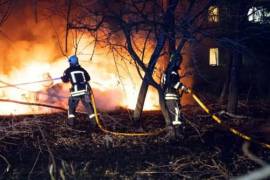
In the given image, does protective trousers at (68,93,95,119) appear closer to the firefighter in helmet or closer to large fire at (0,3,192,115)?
the firefighter in helmet

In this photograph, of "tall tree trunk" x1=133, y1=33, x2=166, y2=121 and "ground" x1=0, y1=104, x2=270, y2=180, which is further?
"tall tree trunk" x1=133, y1=33, x2=166, y2=121

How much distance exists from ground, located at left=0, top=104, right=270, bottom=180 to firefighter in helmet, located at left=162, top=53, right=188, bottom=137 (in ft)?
1.14

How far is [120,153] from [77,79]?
288 centimetres

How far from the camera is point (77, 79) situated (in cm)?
1041

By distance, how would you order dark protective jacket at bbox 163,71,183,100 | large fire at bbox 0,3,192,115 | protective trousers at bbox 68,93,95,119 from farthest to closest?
1. large fire at bbox 0,3,192,115
2. protective trousers at bbox 68,93,95,119
3. dark protective jacket at bbox 163,71,183,100

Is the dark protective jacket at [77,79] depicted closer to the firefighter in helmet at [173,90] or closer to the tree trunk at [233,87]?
the firefighter in helmet at [173,90]

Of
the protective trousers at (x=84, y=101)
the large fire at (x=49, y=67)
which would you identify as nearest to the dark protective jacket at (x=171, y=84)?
the protective trousers at (x=84, y=101)

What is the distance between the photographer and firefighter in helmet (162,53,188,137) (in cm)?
914

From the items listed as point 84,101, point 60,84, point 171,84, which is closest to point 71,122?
point 84,101

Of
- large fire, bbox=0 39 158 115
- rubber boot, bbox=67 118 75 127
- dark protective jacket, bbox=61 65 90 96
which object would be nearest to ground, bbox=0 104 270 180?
rubber boot, bbox=67 118 75 127

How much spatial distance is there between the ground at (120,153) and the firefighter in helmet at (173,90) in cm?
35

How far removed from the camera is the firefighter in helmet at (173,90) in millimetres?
9137

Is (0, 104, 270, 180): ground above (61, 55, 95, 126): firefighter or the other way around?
the other way around

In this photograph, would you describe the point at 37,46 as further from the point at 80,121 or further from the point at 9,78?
the point at 80,121
